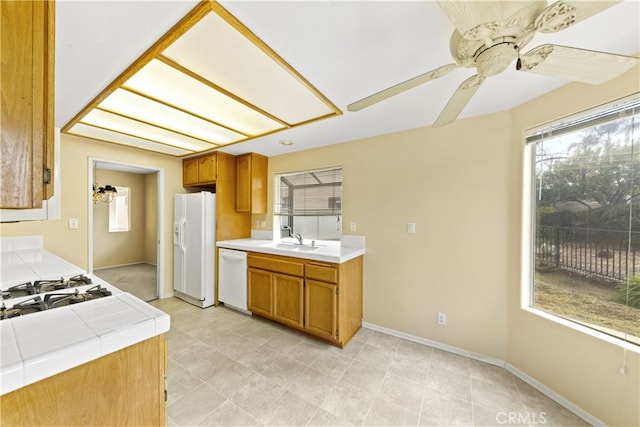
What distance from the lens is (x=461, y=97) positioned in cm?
123

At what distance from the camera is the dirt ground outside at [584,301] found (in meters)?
1.41

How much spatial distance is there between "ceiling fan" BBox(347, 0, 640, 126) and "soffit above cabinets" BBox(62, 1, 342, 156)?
79cm

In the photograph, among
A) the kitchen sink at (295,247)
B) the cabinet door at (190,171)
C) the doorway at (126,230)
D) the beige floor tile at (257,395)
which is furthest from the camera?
the doorway at (126,230)

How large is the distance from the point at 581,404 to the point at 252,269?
298cm

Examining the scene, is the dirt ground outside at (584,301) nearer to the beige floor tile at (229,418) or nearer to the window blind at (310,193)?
the window blind at (310,193)

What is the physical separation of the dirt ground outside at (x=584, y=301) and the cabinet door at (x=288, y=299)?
2.10m

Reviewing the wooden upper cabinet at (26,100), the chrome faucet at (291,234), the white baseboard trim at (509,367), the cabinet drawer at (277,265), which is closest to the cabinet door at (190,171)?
the chrome faucet at (291,234)

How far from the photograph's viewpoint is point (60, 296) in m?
1.15

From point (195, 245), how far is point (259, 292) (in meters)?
1.24

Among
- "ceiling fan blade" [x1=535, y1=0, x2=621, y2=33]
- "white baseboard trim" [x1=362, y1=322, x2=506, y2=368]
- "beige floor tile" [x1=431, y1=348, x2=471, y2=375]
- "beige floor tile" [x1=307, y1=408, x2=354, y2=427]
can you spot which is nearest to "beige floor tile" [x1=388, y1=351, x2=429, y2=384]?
"beige floor tile" [x1=431, y1=348, x2=471, y2=375]

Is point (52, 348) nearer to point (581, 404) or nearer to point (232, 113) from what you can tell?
point (232, 113)

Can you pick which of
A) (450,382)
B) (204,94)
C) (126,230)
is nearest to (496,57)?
(204,94)

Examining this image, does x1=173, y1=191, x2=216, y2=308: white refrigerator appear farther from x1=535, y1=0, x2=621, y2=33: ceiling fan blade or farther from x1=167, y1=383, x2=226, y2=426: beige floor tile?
x1=535, y1=0, x2=621, y2=33: ceiling fan blade

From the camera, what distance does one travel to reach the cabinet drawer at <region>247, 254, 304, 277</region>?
2430mm
